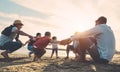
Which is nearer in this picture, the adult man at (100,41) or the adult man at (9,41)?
the adult man at (100,41)

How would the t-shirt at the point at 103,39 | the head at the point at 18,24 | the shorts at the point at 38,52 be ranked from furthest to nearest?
the shorts at the point at 38,52 → the head at the point at 18,24 → the t-shirt at the point at 103,39

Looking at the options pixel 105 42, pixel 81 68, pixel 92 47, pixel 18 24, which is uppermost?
pixel 18 24

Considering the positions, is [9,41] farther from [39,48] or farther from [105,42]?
[105,42]

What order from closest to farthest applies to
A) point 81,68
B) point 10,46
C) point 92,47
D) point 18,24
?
point 81,68
point 92,47
point 18,24
point 10,46

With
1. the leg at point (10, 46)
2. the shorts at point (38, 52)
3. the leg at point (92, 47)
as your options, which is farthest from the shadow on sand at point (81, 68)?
the leg at point (10, 46)

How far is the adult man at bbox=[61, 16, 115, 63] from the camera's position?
31.9 feet

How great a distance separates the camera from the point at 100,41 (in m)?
9.82

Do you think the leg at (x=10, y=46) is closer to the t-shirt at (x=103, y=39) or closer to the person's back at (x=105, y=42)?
the t-shirt at (x=103, y=39)

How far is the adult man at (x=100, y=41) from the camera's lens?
9719 millimetres

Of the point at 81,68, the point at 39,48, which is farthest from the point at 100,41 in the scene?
the point at 39,48

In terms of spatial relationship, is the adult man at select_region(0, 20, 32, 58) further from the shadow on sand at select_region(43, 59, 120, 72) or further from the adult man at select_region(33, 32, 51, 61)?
the shadow on sand at select_region(43, 59, 120, 72)

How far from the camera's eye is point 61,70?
29.9 ft

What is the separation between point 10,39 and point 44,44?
145 cm

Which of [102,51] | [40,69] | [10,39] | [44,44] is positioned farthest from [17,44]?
[102,51]
